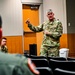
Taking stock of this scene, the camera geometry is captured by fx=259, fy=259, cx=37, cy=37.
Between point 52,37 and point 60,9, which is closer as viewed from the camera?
point 52,37

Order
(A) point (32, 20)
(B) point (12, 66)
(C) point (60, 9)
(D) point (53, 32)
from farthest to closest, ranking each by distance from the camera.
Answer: (A) point (32, 20) → (C) point (60, 9) → (D) point (53, 32) → (B) point (12, 66)

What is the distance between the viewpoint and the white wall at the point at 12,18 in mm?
9719

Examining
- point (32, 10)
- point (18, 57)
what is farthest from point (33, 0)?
point (18, 57)

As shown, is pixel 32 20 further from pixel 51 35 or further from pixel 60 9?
pixel 51 35

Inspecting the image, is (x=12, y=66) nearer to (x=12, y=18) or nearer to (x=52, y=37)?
(x=52, y=37)

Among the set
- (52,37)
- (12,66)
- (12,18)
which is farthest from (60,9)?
(12,66)

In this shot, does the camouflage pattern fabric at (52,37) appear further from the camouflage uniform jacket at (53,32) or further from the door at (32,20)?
the door at (32,20)

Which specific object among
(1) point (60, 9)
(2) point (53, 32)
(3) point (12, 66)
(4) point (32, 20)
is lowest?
(3) point (12, 66)

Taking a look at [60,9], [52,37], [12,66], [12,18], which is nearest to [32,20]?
[12,18]

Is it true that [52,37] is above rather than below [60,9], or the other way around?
below

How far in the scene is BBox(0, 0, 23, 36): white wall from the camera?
383 inches

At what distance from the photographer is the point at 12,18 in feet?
32.1

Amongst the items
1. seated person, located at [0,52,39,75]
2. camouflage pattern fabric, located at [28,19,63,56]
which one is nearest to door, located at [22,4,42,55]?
camouflage pattern fabric, located at [28,19,63,56]

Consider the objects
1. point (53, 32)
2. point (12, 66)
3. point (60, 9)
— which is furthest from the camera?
point (60, 9)
